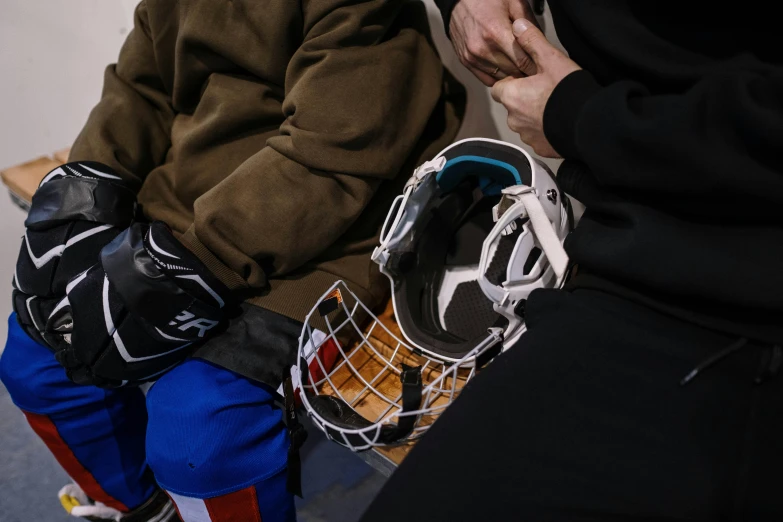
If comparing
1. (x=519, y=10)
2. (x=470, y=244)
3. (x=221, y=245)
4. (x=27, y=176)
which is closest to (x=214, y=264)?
(x=221, y=245)

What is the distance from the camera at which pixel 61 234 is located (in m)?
0.85

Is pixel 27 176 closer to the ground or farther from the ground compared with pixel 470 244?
farther from the ground

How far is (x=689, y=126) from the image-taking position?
1.66 feet

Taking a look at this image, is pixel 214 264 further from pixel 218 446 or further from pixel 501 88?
pixel 501 88

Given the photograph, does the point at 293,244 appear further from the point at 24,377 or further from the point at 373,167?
the point at 24,377

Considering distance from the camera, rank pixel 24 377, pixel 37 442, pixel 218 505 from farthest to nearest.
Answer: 1. pixel 37 442
2. pixel 24 377
3. pixel 218 505

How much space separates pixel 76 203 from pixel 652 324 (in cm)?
77

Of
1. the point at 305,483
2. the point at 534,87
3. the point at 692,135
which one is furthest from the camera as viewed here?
the point at 305,483

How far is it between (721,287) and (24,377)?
904 mm

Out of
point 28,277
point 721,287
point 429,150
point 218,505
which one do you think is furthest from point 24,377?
point 721,287

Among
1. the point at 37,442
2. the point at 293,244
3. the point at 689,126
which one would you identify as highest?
the point at 689,126

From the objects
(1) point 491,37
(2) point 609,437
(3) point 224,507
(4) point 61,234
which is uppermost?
(1) point 491,37

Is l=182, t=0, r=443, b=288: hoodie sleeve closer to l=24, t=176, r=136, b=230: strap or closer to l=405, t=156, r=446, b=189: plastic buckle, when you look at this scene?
l=405, t=156, r=446, b=189: plastic buckle

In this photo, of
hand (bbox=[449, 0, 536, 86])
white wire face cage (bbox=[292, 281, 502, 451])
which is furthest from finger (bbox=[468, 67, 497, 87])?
white wire face cage (bbox=[292, 281, 502, 451])
